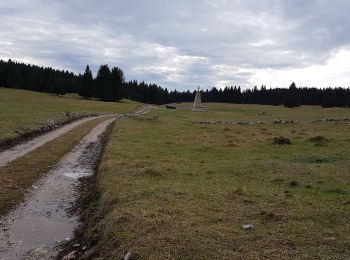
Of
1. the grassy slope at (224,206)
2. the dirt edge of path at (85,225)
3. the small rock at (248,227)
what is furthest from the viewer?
the small rock at (248,227)

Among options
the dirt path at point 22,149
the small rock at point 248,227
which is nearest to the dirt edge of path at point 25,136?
the dirt path at point 22,149

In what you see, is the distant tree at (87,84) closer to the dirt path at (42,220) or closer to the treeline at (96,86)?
the treeline at (96,86)

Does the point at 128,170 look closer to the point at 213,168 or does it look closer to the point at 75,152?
the point at 213,168

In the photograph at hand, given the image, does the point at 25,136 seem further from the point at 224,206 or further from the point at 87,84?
the point at 87,84

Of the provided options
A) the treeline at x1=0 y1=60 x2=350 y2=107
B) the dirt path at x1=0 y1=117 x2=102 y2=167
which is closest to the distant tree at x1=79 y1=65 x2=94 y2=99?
the treeline at x1=0 y1=60 x2=350 y2=107

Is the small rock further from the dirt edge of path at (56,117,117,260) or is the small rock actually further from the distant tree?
the distant tree

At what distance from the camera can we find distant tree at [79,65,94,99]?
142 m

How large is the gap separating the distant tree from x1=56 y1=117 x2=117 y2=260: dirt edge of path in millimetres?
127852

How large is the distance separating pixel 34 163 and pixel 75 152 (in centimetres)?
559

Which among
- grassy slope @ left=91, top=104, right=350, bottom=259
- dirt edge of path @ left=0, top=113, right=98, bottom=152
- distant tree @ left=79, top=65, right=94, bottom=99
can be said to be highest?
distant tree @ left=79, top=65, right=94, bottom=99

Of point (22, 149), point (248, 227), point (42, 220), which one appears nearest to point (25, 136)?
point (22, 149)

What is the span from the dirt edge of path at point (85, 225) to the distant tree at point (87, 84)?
127852 mm

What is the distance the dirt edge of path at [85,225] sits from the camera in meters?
10.0

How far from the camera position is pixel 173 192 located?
1412 cm
